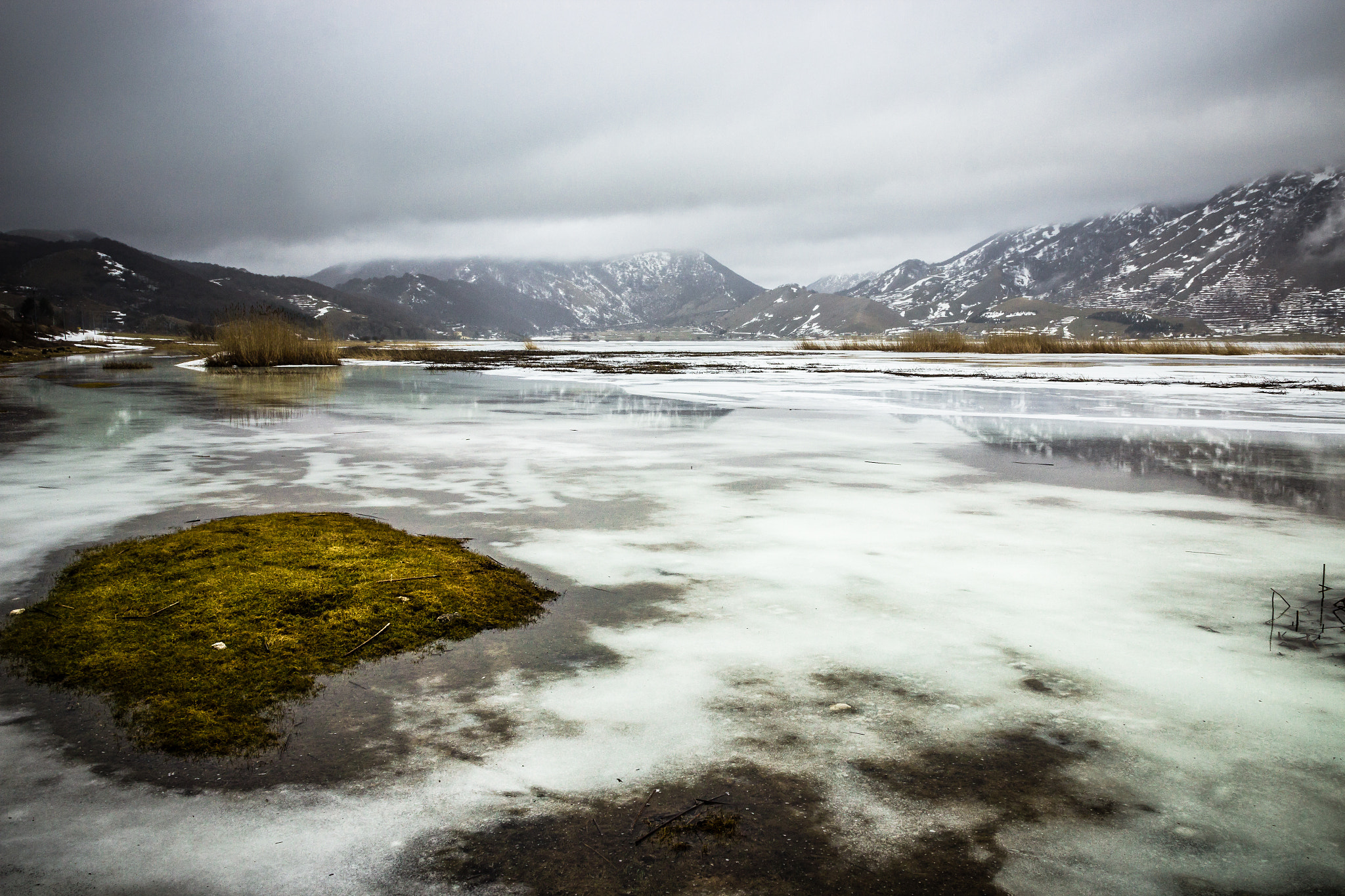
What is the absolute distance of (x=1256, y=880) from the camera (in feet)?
7.52

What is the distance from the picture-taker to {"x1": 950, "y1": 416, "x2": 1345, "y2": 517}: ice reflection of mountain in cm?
810

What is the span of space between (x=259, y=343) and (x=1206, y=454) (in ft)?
122

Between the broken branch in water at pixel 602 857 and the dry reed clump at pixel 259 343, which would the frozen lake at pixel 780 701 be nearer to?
the broken branch in water at pixel 602 857

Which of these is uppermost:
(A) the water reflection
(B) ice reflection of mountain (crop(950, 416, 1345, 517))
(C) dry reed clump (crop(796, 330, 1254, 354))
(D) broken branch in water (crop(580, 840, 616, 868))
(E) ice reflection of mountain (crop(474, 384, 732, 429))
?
(C) dry reed clump (crop(796, 330, 1254, 354))

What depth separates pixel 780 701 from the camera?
3.47 m

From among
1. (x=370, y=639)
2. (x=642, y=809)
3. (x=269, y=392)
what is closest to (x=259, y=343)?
(x=269, y=392)

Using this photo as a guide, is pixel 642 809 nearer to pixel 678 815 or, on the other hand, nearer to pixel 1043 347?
pixel 678 815

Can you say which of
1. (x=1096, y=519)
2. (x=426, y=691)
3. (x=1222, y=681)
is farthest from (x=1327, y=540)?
(x=426, y=691)

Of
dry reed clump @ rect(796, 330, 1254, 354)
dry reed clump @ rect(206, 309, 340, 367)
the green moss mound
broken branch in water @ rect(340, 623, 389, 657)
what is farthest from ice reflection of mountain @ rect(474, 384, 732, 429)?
dry reed clump @ rect(796, 330, 1254, 354)

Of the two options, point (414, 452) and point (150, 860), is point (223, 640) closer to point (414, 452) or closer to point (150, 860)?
point (150, 860)

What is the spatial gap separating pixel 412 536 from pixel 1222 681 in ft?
15.9

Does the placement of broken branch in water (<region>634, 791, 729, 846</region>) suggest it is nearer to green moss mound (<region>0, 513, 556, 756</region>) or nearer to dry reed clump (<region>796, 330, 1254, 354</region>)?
green moss mound (<region>0, 513, 556, 756</region>)

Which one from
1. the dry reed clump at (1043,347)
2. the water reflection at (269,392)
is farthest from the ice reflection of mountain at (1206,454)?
the dry reed clump at (1043,347)

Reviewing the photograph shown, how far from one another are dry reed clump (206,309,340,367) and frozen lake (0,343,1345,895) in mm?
30040
